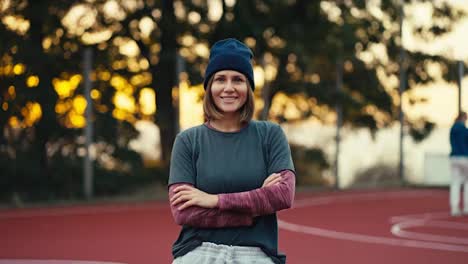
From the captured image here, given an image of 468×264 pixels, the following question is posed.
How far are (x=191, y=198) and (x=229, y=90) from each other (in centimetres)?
44

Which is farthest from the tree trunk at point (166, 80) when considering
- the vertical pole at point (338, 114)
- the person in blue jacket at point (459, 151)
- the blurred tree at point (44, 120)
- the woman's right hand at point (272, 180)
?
the woman's right hand at point (272, 180)

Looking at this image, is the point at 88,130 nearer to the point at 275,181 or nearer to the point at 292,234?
the point at 292,234

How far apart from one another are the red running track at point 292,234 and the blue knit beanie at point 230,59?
6808 millimetres

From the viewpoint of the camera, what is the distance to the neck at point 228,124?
3516 mm

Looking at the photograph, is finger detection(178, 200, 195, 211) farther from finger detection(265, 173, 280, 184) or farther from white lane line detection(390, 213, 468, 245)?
white lane line detection(390, 213, 468, 245)

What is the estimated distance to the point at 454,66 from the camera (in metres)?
29.2

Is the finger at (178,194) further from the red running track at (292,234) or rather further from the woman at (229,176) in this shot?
the red running track at (292,234)

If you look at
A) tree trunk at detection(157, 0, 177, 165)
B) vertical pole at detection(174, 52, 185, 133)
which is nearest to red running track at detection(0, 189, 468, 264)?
vertical pole at detection(174, 52, 185, 133)

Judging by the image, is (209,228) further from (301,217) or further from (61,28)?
(61,28)

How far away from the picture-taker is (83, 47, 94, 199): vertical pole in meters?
19.3

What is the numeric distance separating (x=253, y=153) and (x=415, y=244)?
30.1ft

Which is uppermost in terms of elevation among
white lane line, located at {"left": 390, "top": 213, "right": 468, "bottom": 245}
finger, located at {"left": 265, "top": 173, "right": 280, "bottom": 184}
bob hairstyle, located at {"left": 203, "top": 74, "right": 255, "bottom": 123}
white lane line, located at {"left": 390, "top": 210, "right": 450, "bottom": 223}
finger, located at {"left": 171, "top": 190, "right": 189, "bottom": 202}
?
bob hairstyle, located at {"left": 203, "top": 74, "right": 255, "bottom": 123}

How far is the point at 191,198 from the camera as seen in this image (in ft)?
11.2

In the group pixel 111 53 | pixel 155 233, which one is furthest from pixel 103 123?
pixel 155 233
